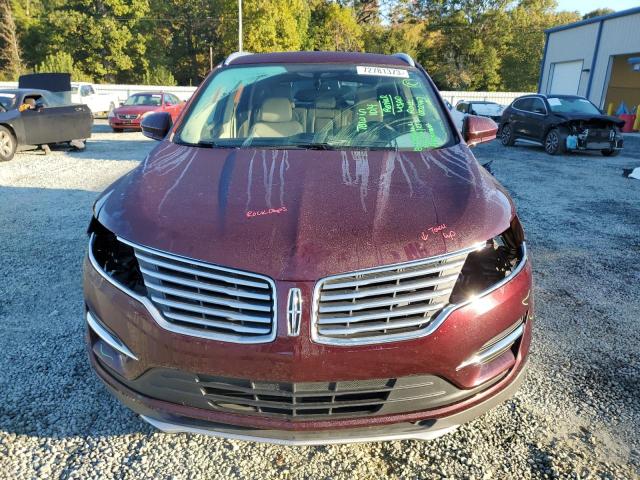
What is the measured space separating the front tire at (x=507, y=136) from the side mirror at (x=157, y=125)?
12.1 m

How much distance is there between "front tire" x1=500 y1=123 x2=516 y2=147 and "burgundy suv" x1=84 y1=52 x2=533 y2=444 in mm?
12524

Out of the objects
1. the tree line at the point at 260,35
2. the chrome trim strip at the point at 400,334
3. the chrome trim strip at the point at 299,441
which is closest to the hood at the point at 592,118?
the chrome trim strip at the point at 400,334

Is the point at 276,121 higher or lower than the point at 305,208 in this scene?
higher

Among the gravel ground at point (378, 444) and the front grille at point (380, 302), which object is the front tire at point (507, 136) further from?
the front grille at point (380, 302)

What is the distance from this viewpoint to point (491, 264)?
206 cm

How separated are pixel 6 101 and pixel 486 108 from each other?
16.6m


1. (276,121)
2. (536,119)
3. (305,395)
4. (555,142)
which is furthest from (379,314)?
(536,119)

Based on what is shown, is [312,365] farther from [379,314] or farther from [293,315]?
[379,314]

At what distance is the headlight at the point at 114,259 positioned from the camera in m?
1.94

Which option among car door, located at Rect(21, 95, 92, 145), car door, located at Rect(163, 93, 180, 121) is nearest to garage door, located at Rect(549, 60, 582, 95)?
car door, located at Rect(163, 93, 180, 121)

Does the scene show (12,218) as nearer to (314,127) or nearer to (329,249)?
(314,127)

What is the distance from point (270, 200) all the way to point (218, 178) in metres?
0.39

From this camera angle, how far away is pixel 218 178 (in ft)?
7.59

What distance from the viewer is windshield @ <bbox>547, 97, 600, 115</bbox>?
469 inches
